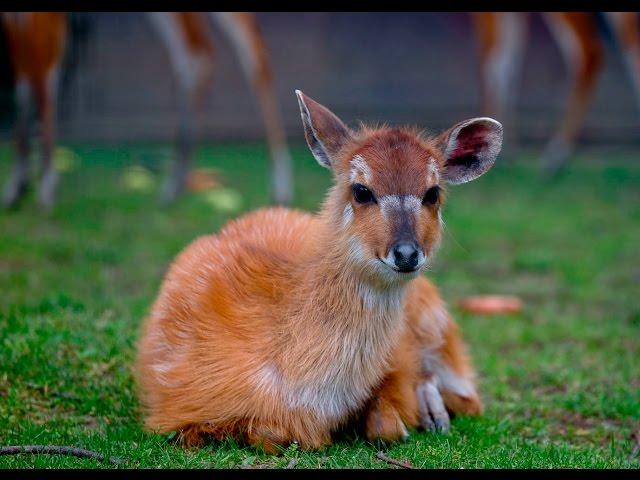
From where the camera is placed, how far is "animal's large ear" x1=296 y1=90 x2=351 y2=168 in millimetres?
4430

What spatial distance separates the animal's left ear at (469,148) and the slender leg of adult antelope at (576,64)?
26.6ft

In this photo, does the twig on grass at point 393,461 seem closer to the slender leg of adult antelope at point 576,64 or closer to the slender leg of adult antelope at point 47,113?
the slender leg of adult antelope at point 47,113

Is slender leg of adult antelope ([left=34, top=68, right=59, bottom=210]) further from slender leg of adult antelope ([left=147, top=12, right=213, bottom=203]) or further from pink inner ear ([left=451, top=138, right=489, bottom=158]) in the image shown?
pink inner ear ([left=451, top=138, right=489, bottom=158])

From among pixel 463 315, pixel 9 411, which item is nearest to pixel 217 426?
pixel 9 411

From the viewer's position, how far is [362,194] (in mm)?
4230

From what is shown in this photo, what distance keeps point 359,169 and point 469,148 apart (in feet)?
1.86

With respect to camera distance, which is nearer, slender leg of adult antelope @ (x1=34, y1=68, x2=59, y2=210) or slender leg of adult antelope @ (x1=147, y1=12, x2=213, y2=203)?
slender leg of adult antelope @ (x1=34, y1=68, x2=59, y2=210)

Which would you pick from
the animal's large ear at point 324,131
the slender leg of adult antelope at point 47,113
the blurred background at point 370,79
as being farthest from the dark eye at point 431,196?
the blurred background at point 370,79

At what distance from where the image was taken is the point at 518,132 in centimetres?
1449

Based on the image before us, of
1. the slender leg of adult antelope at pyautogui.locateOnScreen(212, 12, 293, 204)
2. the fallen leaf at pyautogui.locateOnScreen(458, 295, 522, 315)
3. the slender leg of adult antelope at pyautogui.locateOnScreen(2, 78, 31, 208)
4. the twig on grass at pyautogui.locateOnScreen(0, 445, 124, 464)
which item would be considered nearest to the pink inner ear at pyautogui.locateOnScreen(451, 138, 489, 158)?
the twig on grass at pyautogui.locateOnScreen(0, 445, 124, 464)

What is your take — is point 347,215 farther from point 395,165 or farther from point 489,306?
point 489,306

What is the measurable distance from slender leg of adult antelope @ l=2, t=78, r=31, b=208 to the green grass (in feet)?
0.62

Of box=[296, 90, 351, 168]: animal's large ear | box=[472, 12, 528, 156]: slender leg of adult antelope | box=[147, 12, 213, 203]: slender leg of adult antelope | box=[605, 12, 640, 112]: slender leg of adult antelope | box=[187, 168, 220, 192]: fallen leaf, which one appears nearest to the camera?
box=[296, 90, 351, 168]: animal's large ear

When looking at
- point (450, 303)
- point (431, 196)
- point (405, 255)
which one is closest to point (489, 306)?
point (450, 303)
